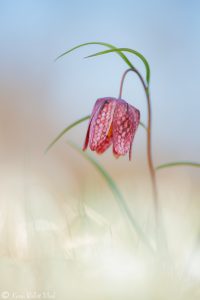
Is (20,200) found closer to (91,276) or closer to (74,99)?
(91,276)

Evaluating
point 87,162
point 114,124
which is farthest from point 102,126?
point 87,162

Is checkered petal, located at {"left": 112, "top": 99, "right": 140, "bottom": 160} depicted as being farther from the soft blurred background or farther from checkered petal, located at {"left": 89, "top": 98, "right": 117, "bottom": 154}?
the soft blurred background

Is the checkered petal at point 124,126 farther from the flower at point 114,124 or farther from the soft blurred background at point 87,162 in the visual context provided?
the soft blurred background at point 87,162

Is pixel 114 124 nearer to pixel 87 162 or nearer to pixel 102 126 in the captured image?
pixel 102 126

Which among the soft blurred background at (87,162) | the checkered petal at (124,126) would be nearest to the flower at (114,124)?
the checkered petal at (124,126)

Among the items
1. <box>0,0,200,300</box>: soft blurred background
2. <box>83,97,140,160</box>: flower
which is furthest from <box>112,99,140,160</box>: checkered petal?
<box>0,0,200,300</box>: soft blurred background

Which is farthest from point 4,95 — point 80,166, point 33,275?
point 33,275
